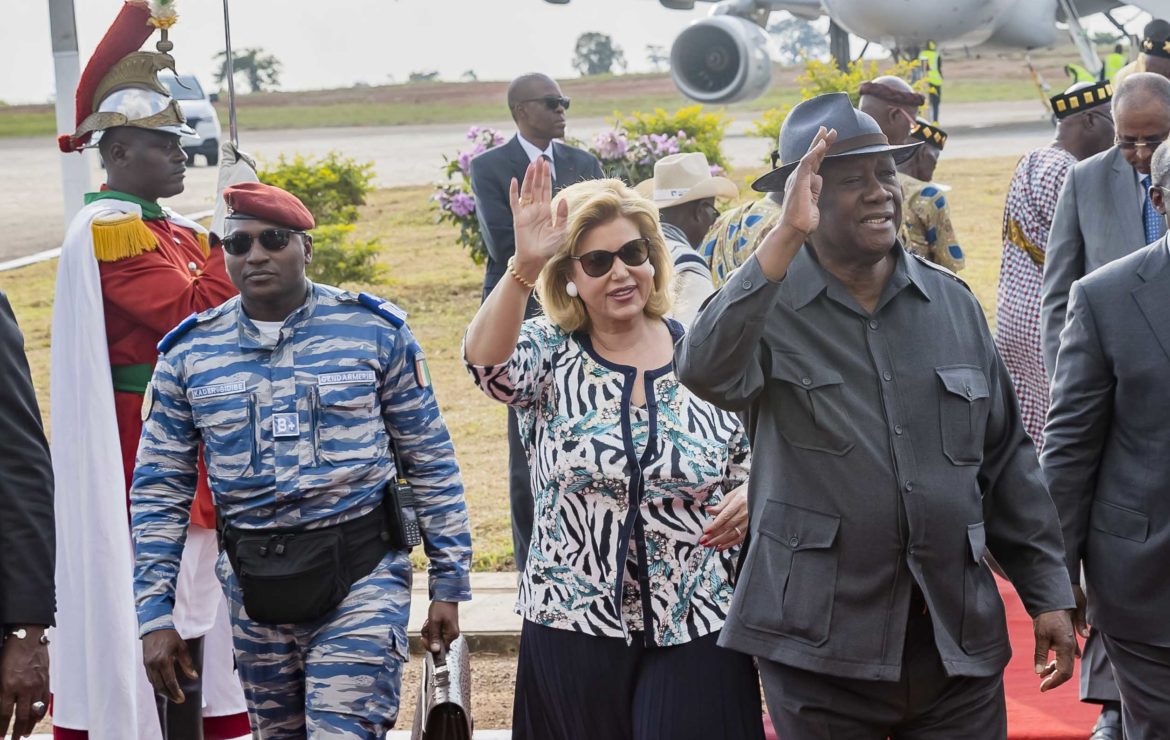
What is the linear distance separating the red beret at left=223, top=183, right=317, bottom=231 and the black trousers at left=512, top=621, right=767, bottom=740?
4.05 feet

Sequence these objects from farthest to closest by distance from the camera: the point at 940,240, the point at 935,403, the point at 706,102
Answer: the point at 706,102 < the point at 940,240 < the point at 935,403

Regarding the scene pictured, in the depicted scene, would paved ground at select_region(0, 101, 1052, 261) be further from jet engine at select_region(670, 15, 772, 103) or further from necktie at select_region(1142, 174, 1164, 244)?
necktie at select_region(1142, 174, 1164, 244)

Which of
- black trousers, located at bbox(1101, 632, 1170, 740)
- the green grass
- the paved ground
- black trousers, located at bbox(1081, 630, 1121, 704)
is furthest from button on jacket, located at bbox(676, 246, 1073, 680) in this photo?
the paved ground

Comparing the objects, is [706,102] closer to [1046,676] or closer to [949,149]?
[949,149]

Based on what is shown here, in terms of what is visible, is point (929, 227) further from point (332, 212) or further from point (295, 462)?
point (332, 212)

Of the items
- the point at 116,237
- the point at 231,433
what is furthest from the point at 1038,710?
the point at 116,237

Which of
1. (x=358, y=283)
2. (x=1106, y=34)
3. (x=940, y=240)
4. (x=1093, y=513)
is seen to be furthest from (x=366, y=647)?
(x=1106, y=34)

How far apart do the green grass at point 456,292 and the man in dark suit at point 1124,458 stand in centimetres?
447

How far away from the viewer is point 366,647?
411cm

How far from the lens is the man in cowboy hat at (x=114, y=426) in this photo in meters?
5.31

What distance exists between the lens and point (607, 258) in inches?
163

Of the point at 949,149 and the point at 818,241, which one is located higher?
the point at 818,241

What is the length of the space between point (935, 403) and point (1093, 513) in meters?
0.68

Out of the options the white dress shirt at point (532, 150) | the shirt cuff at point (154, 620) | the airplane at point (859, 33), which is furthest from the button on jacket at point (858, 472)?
the airplane at point (859, 33)
